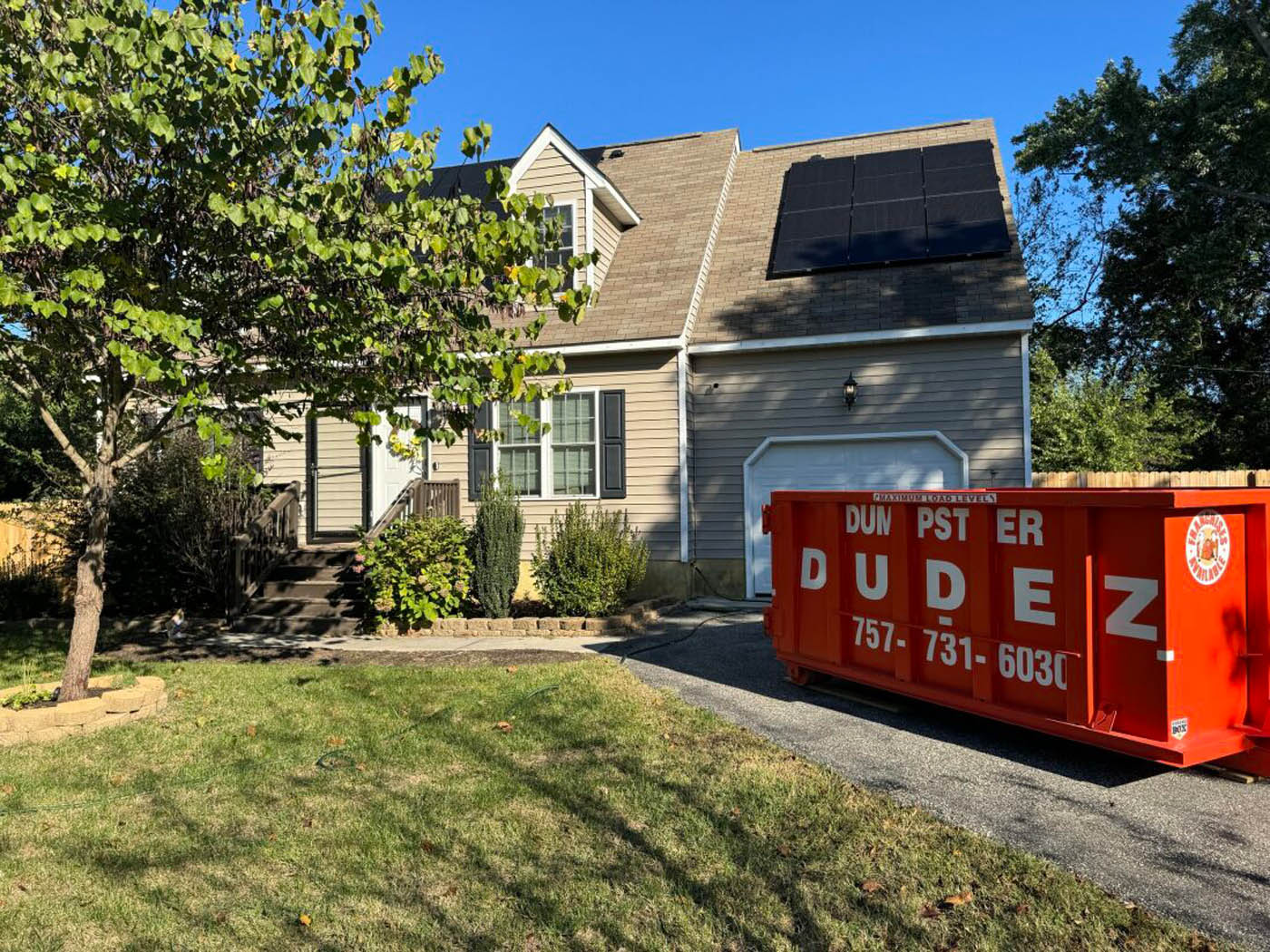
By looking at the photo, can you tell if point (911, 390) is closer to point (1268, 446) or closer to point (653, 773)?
point (653, 773)

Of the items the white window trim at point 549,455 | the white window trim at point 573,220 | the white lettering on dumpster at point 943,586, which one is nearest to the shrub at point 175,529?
the white window trim at point 549,455

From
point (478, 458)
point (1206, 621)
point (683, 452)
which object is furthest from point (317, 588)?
point (1206, 621)

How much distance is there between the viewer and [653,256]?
13.5 metres

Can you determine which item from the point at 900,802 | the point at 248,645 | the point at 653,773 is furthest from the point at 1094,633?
the point at 248,645

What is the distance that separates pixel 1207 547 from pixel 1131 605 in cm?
48

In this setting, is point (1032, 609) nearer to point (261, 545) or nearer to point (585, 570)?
point (585, 570)

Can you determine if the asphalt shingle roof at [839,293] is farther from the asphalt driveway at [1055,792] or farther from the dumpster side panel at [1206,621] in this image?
the dumpster side panel at [1206,621]

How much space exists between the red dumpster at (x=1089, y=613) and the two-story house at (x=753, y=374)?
19.1ft

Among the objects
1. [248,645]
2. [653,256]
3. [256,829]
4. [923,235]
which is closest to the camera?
[256,829]

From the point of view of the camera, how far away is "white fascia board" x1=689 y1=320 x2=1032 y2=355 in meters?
10.8

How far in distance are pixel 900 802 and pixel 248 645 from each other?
7.16 meters

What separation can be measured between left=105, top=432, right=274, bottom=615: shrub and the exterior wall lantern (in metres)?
7.78

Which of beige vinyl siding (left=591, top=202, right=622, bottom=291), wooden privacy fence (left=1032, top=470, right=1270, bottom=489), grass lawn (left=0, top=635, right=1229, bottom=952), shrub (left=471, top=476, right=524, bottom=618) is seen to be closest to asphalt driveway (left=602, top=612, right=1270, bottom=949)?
grass lawn (left=0, top=635, right=1229, bottom=952)

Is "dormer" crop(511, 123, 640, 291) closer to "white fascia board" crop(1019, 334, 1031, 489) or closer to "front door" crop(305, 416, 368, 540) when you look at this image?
"front door" crop(305, 416, 368, 540)
